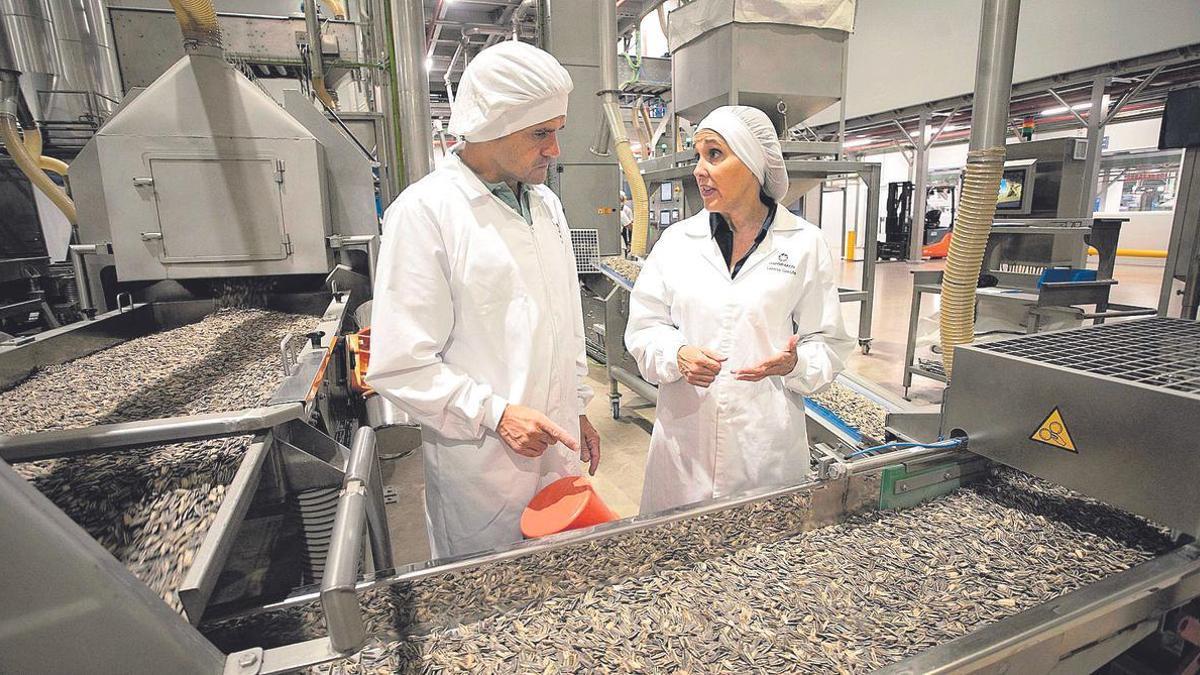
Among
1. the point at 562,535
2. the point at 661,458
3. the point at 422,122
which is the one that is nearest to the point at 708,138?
the point at 661,458

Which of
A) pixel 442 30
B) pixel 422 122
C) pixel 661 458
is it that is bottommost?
pixel 661 458

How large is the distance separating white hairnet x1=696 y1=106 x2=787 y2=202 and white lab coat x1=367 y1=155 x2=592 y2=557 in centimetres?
51

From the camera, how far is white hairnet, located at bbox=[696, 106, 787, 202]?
1.50 metres

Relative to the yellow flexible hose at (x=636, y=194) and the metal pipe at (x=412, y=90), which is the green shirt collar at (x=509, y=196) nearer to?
the metal pipe at (x=412, y=90)

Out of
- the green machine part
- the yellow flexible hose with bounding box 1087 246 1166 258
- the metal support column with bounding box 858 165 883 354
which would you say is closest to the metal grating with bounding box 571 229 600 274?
the metal support column with bounding box 858 165 883 354

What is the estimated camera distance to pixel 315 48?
148 inches

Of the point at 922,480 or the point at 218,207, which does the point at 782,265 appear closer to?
the point at 922,480

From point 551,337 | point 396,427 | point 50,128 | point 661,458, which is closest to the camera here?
point 551,337

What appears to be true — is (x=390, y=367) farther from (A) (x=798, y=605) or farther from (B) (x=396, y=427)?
(B) (x=396, y=427)

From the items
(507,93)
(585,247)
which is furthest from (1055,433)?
(585,247)

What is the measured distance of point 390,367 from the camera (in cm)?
118

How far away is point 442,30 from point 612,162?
422 centimetres

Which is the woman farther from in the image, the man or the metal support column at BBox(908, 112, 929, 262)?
the metal support column at BBox(908, 112, 929, 262)

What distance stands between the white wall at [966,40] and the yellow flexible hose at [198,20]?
20.6ft
